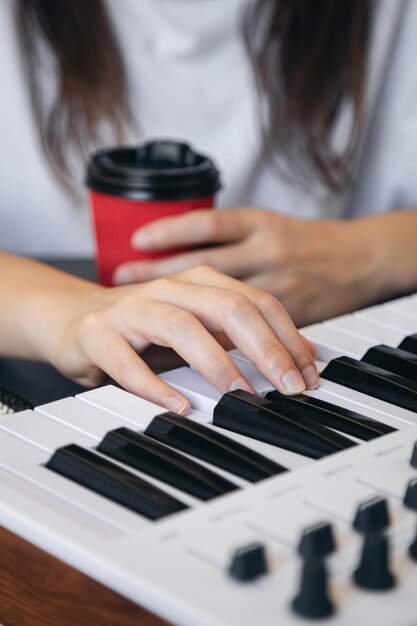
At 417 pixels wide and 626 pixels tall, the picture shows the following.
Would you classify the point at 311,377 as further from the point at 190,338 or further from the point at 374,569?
the point at 374,569

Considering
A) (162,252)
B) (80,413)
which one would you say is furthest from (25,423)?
(162,252)

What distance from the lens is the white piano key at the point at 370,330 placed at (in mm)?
827

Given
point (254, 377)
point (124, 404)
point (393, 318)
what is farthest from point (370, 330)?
point (124, 404)

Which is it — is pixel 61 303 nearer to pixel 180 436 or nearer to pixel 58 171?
pixel 180 436

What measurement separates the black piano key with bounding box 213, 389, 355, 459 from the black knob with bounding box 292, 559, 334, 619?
17cm

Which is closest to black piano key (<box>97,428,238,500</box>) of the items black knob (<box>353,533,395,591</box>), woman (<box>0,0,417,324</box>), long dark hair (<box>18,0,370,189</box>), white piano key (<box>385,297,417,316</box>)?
black knob (<box>353,533,395,591</box>)

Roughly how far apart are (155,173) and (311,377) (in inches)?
12.0

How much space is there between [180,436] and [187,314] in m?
0.14

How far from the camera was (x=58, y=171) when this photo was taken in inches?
55.6

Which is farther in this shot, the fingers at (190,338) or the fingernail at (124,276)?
the fingernail at (124,276)

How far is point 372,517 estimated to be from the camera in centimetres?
52

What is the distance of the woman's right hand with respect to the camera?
722 mm

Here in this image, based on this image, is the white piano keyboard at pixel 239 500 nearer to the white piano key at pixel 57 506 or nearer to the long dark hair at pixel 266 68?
the white piano key at pixel 57 506

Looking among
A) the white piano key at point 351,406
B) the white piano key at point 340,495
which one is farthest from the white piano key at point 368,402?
the white piano key at point 340,495
